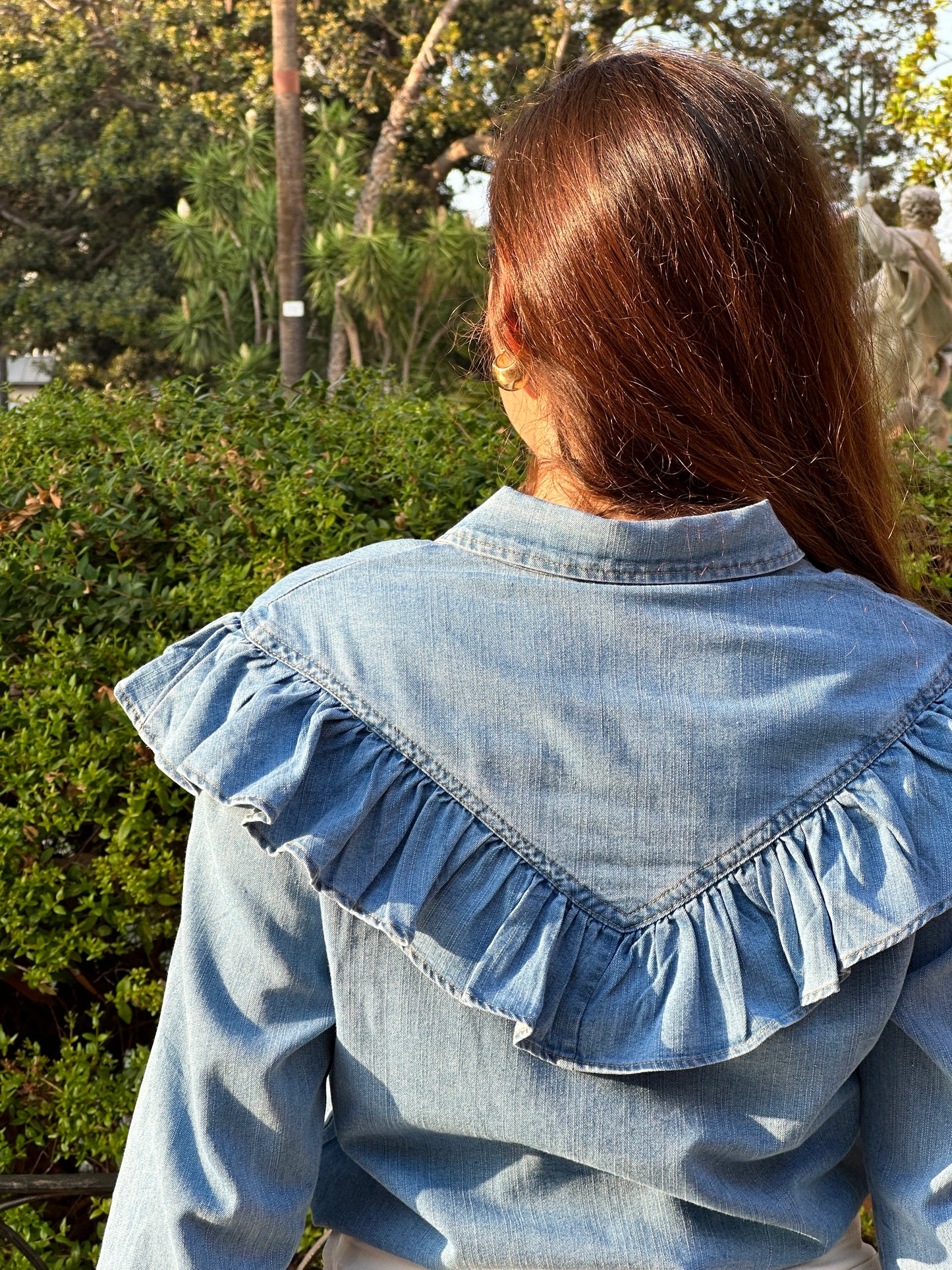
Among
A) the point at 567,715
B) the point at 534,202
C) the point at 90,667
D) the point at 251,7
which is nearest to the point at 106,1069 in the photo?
the point at 90,667

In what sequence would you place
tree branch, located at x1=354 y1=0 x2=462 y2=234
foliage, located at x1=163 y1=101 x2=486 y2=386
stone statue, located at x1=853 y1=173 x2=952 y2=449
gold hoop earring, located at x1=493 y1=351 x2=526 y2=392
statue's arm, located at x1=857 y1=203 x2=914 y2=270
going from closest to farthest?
gold hoop earring, located at x1=493 y1=351 x2=526 y2=392 → statue's arm, located at x1=857 y1=203 x2=914 y2=270 → stone statue, located at x1=853 y1=173 x2=952 y2=449 → foliage, located at x1=163 y1=101 x2=486 y2=386 → tree branch, located at x1=354 y1=0 x2=462 y2=234

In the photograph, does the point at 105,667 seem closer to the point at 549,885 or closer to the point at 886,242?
the point at 549,885

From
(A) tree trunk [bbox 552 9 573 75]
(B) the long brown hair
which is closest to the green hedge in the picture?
(B) the long brown hair

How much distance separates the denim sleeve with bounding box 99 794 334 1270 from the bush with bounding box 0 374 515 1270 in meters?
0.87

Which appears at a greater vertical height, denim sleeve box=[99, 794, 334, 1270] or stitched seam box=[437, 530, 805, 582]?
stitched seam box=[437, 530, 805, 582]

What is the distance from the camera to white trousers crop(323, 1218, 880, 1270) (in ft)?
3.25

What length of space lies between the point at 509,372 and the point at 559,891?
0.41 metres

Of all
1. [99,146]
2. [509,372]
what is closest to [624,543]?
[509,372]

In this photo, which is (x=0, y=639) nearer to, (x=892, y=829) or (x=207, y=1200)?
(x=207, y=1200)

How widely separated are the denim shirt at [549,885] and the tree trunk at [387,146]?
616 inches

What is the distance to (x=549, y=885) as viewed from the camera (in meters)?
0.87

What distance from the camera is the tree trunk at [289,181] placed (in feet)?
41.5

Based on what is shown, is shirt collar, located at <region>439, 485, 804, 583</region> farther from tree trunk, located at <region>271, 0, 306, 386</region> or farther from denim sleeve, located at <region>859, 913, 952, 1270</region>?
tree trunk, located at <region>271, 0, 306, 386</region>

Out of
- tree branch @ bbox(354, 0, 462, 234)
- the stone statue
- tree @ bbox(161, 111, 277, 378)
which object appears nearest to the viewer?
the stone statue
